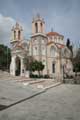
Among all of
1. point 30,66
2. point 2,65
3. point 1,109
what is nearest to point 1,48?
point 2,65

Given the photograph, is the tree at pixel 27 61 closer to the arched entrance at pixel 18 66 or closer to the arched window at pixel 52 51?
the arched entrance at pixel 18 66

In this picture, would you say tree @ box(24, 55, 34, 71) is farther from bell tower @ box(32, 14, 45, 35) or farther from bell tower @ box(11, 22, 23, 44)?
bell tower @ box(11, 22, 23, 44)

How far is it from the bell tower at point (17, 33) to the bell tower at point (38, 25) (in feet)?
16.5

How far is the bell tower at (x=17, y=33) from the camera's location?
153 ft

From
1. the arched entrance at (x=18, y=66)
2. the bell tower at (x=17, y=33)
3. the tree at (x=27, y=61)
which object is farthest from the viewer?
the bell tower at (x=17, y=33)

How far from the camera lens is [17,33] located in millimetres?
47000

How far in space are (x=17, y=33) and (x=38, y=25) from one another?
725 centimetres

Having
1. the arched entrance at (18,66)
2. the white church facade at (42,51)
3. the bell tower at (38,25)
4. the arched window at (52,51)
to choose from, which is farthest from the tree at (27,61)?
the bell tower at (38,25)

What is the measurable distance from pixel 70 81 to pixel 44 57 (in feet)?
49.4

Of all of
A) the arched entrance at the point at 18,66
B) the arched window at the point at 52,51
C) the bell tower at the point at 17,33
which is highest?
the bell tower at the point at 17,33

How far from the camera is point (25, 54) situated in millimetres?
40500

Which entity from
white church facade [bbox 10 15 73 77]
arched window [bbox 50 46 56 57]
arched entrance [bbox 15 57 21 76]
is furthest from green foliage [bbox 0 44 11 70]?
arched window [bbox 50 46 56 57]

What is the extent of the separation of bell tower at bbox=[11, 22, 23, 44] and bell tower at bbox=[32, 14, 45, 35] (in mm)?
5035

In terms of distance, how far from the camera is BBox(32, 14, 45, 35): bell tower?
141 feet
